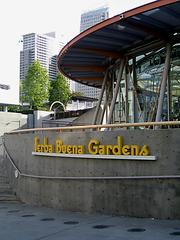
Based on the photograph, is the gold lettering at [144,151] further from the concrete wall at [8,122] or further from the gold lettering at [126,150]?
the concrete wall at [8,122]

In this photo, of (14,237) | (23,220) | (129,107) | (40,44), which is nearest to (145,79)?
(129,107)

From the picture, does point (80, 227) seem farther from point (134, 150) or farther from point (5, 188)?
point (5, 188)

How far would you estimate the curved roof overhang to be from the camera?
1311 centimetres

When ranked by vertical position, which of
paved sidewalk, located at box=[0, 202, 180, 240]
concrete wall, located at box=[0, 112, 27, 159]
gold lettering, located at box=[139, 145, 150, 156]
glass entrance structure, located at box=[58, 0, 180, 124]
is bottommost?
paved sidewalk, located at box=[0, 202, 180, 240]

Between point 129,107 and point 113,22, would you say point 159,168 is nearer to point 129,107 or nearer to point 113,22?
point 113,22

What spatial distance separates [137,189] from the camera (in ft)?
35.8

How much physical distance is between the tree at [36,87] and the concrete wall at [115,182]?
5512cm

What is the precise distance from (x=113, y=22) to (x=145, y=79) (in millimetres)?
5312

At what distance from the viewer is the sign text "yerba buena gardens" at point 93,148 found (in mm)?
11055

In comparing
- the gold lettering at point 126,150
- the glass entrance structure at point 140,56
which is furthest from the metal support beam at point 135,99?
the gold lettering at point 126,150

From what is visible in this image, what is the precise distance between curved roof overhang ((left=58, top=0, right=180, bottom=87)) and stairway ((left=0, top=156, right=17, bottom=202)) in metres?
6.15

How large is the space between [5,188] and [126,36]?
8.15 meters

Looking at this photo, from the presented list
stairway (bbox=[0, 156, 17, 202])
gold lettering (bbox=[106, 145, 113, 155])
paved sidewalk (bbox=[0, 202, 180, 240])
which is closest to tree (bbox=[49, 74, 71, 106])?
stairway (bbox=[0, 156, 17, 202])

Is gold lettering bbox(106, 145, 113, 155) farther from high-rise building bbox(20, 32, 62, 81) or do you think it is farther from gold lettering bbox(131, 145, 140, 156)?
high-rise building bbox(20, 32, 62, 81)
